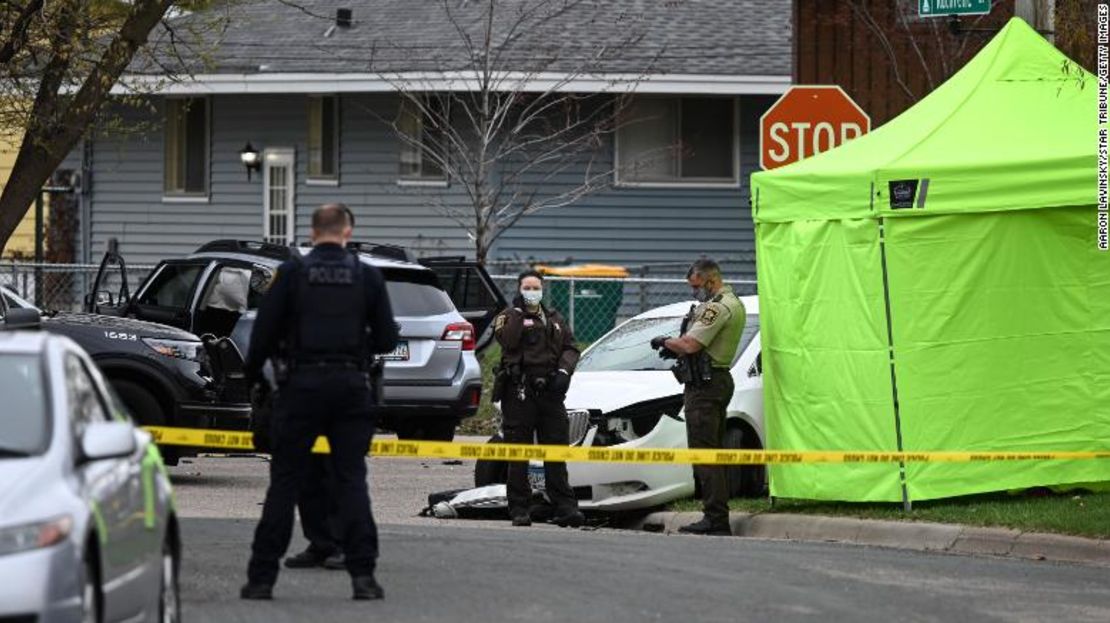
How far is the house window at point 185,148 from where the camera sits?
36625mm

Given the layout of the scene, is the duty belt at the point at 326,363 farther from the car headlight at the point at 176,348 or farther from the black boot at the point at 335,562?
the car headlight at the point at 176,348

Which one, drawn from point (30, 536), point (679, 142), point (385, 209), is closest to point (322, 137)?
point (385, 209)

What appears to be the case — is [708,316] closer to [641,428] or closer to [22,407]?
[641,428]

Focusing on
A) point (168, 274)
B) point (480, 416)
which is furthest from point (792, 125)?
point (480, 416)

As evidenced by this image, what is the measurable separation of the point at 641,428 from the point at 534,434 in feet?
3.35

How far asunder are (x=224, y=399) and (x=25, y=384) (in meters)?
9.47

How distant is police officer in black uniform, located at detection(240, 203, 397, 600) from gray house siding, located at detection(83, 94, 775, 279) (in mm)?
21724

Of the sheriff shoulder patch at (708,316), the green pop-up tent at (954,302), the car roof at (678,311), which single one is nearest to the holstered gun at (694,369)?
the sheriff shoulder patch at (708,316)

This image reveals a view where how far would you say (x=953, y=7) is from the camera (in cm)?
1652

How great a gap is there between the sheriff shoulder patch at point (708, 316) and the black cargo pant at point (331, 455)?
5.05m

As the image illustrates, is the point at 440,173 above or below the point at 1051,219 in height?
above

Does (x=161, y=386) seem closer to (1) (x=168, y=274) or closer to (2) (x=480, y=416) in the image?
(1) (x=168, y=274)

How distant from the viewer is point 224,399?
1797 cm

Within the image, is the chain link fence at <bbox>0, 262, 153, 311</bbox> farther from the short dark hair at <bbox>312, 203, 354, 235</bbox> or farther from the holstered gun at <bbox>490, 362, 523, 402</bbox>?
the short dark hair at <bbox>312, 203, 354, 235</bbox>
